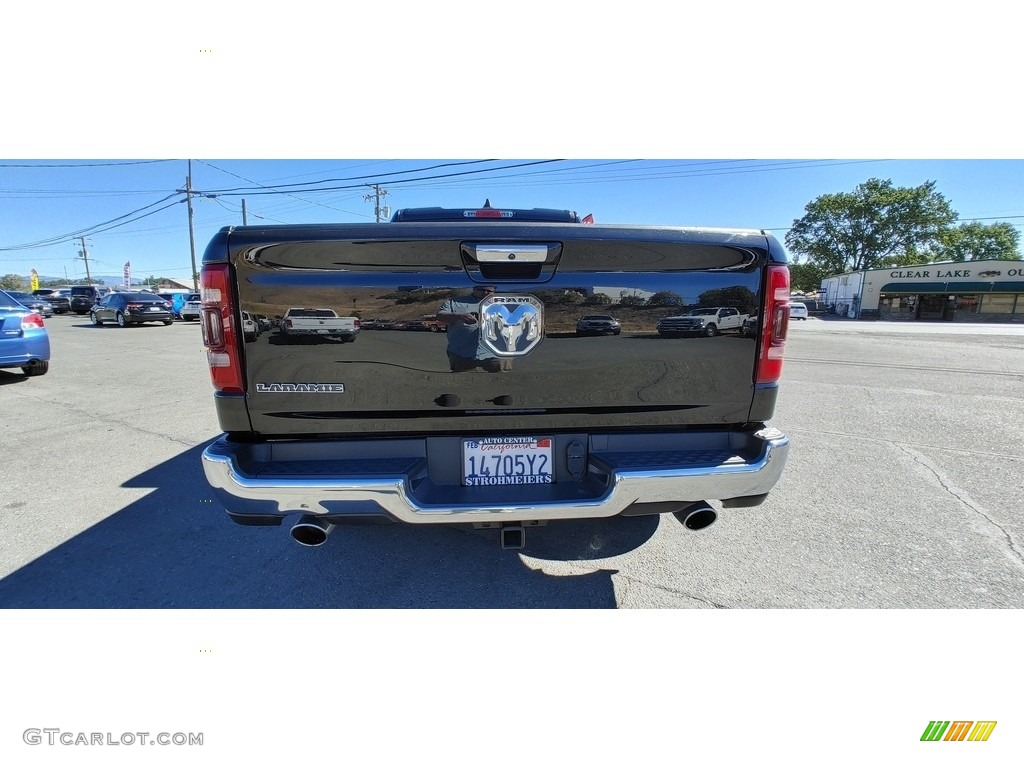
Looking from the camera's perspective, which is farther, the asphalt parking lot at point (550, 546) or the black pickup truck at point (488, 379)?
the asphalt parking lot at point (550, 546)

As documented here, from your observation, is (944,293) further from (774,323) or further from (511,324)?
(511,324)

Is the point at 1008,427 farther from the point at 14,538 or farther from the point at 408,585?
the point at 14,538

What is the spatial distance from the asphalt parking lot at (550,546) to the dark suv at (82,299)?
34.2 metres

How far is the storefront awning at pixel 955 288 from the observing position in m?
37.6

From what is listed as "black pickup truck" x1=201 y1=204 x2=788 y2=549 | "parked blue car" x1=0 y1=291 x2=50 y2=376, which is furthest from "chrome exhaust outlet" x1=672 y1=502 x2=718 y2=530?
"parked blue car" x1=0 y1=291 x2=50 y2=376

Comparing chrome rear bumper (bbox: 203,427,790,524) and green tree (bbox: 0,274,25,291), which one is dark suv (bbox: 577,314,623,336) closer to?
chrome rear bumper (bbox: 203,427,790,524)

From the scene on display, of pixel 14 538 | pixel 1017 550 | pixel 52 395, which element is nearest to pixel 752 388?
pixel 1017 550

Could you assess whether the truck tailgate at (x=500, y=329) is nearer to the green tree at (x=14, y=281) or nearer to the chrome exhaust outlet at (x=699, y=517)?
the chrome exhaust outlet at (x=699, y=517)

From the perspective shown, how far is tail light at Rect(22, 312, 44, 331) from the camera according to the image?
708cm

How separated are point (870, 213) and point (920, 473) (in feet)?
220

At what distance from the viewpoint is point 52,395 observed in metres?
6.51

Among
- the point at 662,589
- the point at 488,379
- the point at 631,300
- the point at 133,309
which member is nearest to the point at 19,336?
the point at 488,379

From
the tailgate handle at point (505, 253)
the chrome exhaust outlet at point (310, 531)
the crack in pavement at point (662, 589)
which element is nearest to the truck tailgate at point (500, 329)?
the tailgate handle at point (505, 253)

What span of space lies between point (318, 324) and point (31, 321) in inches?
364
